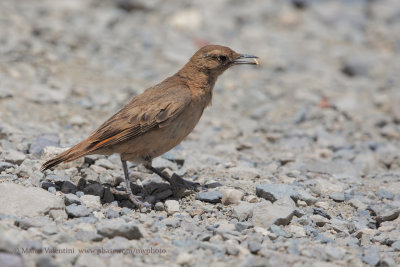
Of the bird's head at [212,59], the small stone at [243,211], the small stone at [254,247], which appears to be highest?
the bird's head at [212,59]

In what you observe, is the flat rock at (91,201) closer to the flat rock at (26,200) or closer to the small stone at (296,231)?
the flat rock at (26,200)

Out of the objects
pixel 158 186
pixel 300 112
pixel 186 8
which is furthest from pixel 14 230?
pixel 186 8

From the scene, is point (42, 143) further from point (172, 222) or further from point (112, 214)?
point (172, 222)

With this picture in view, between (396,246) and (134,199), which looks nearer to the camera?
(396,246)

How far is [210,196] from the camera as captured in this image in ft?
21.1

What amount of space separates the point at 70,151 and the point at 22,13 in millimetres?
7440

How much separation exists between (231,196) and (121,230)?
164cm

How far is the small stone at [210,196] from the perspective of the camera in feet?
21.1

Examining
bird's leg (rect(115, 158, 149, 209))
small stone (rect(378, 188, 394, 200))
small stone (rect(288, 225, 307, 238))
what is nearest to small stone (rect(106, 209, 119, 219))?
bird's leg (rect(115, 158, 149, 209))

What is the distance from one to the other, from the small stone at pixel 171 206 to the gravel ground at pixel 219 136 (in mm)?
17

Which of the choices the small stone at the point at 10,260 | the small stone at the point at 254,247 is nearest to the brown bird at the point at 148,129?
the small stone at the point at 254,247

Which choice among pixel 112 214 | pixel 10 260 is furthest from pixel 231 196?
pixel 10 260

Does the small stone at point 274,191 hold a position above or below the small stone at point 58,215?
below

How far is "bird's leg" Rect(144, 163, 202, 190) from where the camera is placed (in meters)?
6.76
